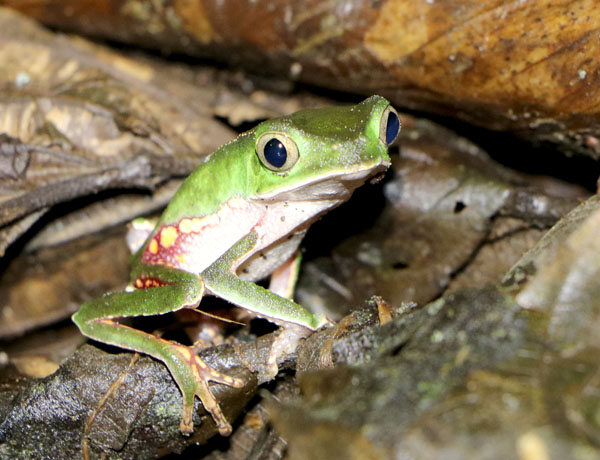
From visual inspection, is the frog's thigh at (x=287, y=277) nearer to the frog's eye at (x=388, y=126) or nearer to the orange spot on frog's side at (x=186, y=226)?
the orange spot on frog's side at (x=186, y=226)

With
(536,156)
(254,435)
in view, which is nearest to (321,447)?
(254,435)

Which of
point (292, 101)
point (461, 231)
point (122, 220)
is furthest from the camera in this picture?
point (292, 101)

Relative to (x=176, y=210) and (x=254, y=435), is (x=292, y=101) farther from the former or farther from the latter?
(x=254, y=435)

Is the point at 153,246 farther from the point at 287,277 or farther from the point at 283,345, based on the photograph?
the point at 283,345

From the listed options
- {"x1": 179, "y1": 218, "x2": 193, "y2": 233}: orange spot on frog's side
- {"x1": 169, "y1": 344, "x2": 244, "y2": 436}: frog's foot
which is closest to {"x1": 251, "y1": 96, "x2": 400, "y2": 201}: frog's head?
{"x1": 179, "y1": 218, "x2": 193, "y2": 233}: orange spot on frog's side

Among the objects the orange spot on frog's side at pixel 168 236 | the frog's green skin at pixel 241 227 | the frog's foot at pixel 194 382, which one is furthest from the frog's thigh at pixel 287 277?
the frog's foot at pixel 194 382
